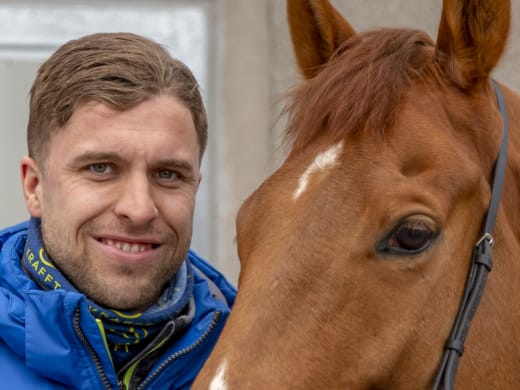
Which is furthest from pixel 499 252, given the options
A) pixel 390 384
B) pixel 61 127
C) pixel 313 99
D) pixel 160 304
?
pixel 61 127

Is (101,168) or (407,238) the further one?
(101,168)

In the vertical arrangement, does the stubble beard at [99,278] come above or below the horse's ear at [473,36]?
below

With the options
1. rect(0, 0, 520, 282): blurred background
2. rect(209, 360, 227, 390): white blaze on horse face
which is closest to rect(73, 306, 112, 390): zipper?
rect(209, 360, 227, 390): white blaze on horse face

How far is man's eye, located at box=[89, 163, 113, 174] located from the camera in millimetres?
1998

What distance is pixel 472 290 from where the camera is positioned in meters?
1.64

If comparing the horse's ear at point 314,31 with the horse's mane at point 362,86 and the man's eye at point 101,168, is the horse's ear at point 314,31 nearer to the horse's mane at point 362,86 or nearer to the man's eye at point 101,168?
the horse's mane at point 362,86

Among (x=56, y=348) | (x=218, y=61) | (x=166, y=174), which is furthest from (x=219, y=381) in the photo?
(x=218, y=61)

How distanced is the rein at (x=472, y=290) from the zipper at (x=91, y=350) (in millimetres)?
635

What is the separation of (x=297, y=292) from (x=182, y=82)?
28.6 inches

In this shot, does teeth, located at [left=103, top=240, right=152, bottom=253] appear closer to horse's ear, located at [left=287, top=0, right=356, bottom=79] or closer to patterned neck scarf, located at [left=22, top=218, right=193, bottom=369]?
patterned neck scarf, located at [left=22, top=218, right=193, bottom=369]

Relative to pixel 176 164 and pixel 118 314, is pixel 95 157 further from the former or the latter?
pixel 118 314

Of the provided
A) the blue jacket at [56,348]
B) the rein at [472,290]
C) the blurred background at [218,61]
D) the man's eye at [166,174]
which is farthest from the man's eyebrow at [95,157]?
the blurred background at [218,61]

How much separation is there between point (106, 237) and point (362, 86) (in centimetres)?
63

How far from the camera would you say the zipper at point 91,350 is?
184 cm
